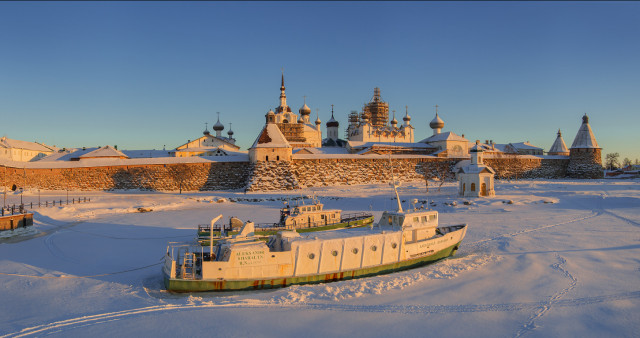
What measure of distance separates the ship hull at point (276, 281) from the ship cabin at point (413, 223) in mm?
1000

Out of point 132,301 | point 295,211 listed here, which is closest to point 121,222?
point 295,211

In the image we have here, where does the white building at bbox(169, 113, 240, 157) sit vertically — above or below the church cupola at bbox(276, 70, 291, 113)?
below

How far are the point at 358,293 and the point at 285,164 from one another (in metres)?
30.6

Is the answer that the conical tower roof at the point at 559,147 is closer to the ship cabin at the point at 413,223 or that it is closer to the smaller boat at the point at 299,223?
the smaller boat at the point at 299,223

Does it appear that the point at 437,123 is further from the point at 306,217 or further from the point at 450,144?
the point at 306,217

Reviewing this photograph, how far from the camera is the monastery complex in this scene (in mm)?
39438

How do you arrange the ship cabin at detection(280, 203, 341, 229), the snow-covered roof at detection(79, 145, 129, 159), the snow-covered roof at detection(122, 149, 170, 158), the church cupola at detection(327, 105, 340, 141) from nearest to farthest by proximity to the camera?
the ship cabin at detection(280, 203, 341, 229) → the snow-covered roof at detection(79, 145, 129, 159) → the snow-covered roof at detection(122, 149, 170, 158) → the church cupola at detection(327, 105, 340, 141)

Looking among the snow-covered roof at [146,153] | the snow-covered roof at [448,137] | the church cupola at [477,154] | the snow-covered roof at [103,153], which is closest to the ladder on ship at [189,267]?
Answer: the church cupola at [477,154]

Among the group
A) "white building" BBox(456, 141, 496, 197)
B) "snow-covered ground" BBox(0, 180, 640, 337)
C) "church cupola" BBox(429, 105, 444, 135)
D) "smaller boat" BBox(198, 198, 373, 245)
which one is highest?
"church cupola" BBox(429, 105, 444, 135)

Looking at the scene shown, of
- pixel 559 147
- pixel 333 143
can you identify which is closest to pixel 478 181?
pixel 559 147

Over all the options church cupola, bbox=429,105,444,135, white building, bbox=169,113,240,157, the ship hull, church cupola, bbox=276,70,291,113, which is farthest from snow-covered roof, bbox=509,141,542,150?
the ship hull

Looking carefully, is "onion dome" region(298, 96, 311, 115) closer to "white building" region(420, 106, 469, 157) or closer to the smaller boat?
"white building" region(420, 106, 469, 157)

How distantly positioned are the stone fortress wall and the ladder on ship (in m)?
26.1

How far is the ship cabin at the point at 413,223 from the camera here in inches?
614
